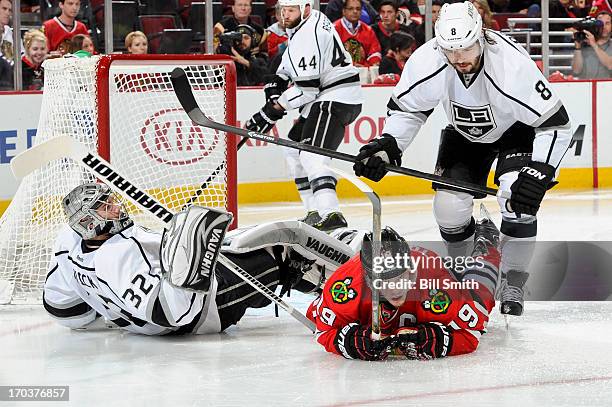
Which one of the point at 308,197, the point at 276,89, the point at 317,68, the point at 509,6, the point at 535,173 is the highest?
the point at 509,6

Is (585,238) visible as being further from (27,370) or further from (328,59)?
(27,370)

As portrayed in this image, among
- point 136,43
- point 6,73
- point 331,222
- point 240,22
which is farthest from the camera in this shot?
point 240,22

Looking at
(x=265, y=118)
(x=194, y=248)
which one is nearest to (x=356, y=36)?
(x=265, y=118)

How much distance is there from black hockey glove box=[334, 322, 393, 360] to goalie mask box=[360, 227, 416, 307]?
0.11m

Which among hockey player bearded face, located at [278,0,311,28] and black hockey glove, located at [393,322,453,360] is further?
hockey player bearded face, located at [278,0,311,28]

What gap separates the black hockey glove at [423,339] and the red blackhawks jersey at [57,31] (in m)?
4.26

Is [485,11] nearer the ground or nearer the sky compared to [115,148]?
nearer the sky

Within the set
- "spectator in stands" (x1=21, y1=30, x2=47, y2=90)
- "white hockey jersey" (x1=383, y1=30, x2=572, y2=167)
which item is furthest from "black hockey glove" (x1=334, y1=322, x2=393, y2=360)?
"spectator in stands" (x1=21, y1=30, x2=47, y2=90)

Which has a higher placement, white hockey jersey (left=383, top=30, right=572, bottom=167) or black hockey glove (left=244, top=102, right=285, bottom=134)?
white hockey jersey (left=383, top=30, right=572, bottom=167)

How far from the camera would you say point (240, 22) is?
25.3 ft

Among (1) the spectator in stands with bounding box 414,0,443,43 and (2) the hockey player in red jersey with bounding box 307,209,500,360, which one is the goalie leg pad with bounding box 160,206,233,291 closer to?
(2) the hockey player in red jersey with bounding box 307,209,500,360

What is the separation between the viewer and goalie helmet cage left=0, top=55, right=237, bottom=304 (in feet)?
14.9

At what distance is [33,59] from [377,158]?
3644 mm

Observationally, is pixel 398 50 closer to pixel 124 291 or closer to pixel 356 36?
pixel 356 36
